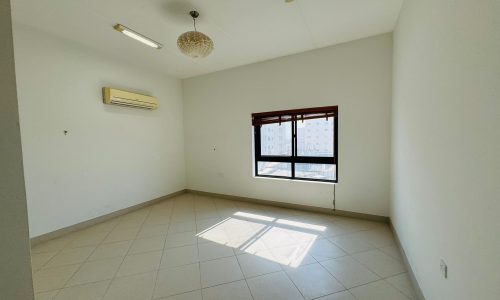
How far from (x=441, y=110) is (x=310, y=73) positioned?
2576mm

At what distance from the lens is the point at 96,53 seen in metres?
3.50

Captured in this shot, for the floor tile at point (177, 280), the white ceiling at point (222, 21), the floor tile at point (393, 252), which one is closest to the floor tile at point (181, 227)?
the floor tile at point (177, 280)

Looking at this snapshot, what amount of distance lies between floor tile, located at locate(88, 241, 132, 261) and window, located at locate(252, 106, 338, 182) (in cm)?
264

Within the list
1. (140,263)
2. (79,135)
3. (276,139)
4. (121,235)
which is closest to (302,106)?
(276,139)

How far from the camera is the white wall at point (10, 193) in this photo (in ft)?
2.10

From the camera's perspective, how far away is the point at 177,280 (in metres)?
2.05

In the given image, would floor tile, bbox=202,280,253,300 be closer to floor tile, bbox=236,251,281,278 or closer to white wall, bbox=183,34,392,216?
floor tile, bbox=236,251,281,278

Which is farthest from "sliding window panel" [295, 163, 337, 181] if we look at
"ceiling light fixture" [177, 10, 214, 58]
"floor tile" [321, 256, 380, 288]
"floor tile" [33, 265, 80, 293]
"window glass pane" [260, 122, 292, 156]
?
"floor tile" [33, 265, 80, 293]

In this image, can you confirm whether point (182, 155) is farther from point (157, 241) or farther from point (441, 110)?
point (441, 110)

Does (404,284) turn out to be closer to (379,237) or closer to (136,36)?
(379,237)

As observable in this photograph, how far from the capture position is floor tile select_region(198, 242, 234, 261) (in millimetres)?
2461

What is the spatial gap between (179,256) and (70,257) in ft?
4.33

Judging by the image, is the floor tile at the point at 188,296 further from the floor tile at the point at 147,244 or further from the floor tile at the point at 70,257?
the floor tile at the point at 70,257

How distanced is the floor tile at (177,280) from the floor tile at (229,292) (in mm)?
146
